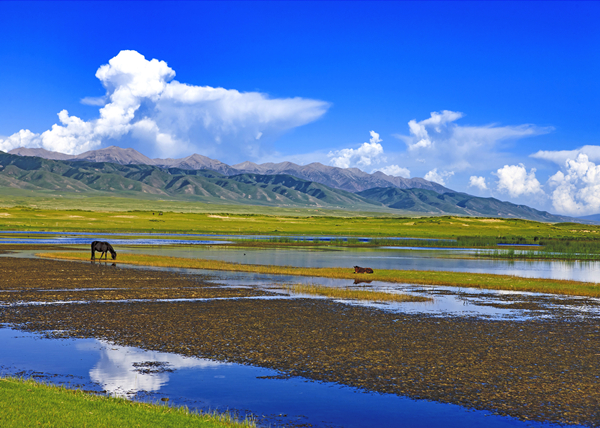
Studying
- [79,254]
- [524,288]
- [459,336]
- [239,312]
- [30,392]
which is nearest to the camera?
[30,392]

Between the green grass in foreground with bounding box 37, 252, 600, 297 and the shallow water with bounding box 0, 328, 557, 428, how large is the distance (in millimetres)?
27539

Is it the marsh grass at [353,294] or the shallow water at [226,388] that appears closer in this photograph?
the shallow water at [226,388]

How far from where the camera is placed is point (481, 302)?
31.9 meters

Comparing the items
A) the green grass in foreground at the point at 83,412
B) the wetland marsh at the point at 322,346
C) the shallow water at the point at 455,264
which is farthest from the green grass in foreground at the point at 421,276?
the green grass in foreground at the point at 83,412

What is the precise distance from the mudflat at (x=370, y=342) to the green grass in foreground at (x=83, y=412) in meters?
4.79

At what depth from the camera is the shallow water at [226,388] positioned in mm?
12906

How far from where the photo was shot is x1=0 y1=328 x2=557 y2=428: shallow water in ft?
42.3

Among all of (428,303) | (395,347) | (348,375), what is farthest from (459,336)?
→ (428,303)

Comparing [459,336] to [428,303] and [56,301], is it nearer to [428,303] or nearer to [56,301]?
[428,303]

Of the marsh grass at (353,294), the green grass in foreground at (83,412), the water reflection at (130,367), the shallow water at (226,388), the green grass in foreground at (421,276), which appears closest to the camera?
the green grass in foreground at (83,412)

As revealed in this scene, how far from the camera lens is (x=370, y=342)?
794 inches

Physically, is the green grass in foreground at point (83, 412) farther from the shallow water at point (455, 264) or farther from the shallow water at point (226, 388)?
the shallow water at point (455, 264)

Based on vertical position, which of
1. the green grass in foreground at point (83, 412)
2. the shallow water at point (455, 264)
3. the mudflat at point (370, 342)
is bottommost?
the shallow water at point (455, 264)

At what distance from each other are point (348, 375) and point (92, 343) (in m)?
9.37
